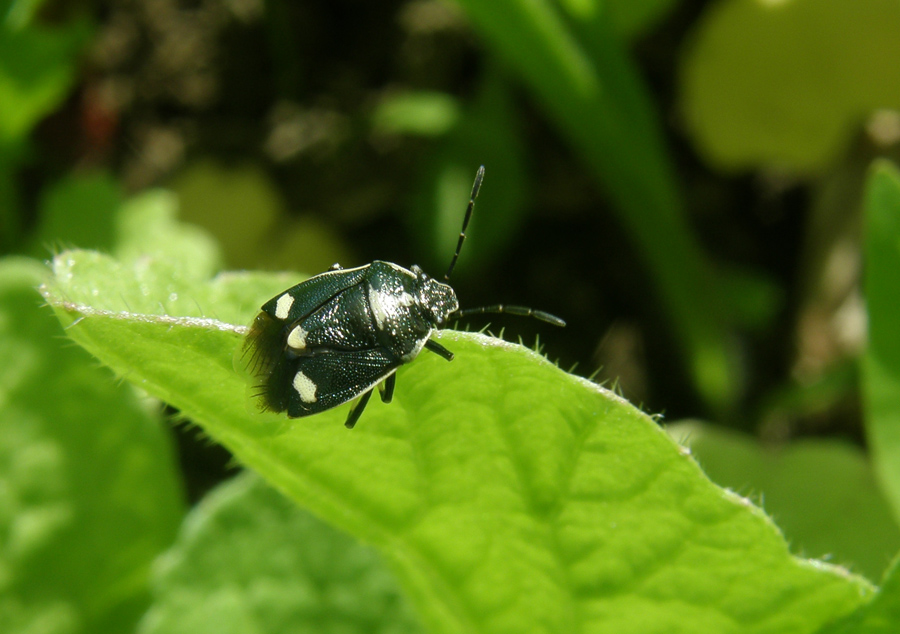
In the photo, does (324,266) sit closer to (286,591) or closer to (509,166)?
(509,166)

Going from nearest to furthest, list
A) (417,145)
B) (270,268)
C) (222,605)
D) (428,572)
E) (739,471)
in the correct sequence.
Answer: (428,572), (222,605), (739,471), (270,268), (417,145)

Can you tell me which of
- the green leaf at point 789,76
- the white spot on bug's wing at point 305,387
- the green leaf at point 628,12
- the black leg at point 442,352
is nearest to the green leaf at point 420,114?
the green leaf at point 628,12

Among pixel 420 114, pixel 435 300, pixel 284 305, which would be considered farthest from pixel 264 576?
pixel 420 114

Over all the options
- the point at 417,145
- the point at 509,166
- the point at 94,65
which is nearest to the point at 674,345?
the point at 509,166

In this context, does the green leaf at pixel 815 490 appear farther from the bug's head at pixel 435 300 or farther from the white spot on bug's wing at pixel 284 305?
the white spot on bug's wing at pixel 284 305

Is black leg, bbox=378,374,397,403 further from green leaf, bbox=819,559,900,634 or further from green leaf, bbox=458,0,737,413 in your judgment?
green leaf, bbox=458,0,737,413

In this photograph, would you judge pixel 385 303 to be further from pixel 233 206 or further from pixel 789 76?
pixel 789 76
